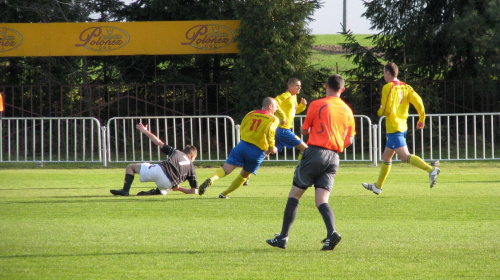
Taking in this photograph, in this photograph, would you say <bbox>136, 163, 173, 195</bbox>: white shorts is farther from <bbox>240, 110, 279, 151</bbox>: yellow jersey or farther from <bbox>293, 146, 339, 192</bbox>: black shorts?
<bbox>293, 146, 339, 192</bbox>: black shorts

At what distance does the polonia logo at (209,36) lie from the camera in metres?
19.9

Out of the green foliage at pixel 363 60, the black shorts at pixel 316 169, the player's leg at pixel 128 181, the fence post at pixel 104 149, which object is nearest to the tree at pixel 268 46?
the green foliage at pixel 363 60

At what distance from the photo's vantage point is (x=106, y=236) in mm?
7039

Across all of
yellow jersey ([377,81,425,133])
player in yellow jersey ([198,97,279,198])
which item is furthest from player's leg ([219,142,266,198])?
yellow jersey ([377,81,425,133])

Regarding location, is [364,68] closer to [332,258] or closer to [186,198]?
[186,198]

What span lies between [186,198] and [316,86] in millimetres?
11168

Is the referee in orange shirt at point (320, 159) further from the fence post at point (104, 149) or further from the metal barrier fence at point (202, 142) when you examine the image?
the fence post at point (104, 149)

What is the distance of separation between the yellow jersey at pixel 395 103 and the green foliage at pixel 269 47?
9.28 metres

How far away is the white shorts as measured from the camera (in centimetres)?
1076

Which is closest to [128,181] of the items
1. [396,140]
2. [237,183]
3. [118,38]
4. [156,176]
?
[156,176]

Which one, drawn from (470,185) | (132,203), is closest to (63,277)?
(132,203)

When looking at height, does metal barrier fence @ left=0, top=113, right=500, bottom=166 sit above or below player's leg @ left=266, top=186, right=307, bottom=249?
above

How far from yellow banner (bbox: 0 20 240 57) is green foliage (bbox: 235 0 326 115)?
0.60 meters

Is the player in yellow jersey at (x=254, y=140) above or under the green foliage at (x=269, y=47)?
under
